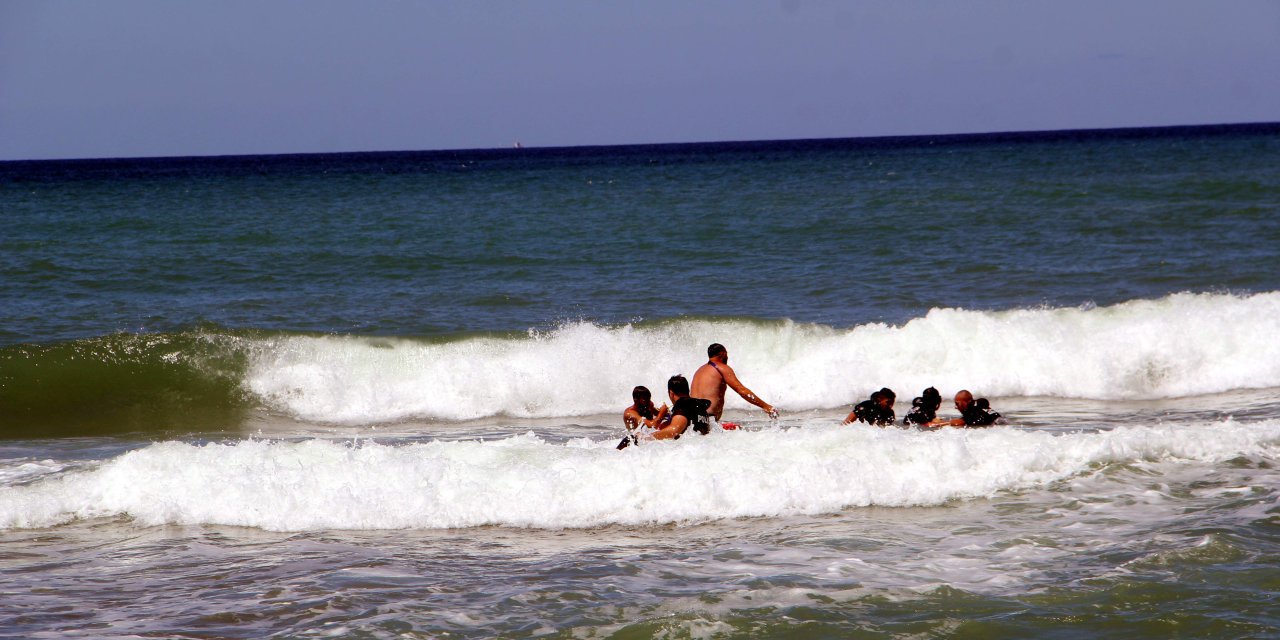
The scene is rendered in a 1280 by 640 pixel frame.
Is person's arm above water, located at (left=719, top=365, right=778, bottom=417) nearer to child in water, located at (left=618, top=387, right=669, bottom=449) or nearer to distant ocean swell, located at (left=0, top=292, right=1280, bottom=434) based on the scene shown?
child in water, located at (left=618, top=387, right=669, bottom=449)

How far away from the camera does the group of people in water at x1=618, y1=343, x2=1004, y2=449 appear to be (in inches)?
423

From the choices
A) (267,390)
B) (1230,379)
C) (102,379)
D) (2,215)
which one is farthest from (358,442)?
(2,215)

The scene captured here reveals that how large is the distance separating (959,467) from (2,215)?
32.8m

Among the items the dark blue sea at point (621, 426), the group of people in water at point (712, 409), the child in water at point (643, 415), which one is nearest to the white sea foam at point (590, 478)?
the dark blue sea at point (621, 426)

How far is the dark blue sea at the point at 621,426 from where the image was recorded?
7.09 metres

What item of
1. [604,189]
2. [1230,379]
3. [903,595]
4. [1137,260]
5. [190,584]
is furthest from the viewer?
[604,189]

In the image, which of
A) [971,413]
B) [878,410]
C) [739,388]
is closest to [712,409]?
[739,388]

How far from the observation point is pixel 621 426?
14297 millimetres

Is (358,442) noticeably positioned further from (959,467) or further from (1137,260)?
(1137,260)

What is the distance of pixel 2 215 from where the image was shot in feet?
113

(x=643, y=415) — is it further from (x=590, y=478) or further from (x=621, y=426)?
(x=621, y=426)

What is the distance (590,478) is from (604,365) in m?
6.85

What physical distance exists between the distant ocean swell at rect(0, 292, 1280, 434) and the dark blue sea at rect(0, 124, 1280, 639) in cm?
5

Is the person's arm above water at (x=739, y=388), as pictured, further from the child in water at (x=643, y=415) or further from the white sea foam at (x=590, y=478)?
the child in water at (x=643, y=415)
